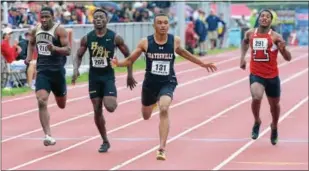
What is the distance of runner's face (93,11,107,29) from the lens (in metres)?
12.9

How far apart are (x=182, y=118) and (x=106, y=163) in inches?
185

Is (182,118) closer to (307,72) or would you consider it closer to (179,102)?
(179,102)

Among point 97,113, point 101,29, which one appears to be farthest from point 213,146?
point 101,29

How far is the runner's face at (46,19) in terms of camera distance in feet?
40.8

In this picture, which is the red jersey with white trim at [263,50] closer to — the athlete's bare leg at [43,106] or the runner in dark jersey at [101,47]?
the runner in dark jersey at [101,47]

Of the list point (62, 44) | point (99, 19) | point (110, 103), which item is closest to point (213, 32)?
point (110, 103)

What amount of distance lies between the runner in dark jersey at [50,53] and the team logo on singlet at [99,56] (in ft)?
1.14

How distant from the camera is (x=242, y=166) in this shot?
30094mm

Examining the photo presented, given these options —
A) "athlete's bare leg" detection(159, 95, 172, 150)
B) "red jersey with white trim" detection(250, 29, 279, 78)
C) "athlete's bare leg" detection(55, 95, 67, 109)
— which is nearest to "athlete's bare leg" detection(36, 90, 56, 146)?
"athlete's bare leg" detection(55, 95, 67, 109)

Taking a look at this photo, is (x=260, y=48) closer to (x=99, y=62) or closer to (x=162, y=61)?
(x=162, y=61)

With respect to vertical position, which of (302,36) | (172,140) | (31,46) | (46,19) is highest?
(46,19)

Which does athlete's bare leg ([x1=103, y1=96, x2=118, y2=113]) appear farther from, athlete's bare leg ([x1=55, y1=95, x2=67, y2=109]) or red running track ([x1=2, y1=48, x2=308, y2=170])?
red running track ([x1=2, y1=48, x2=308, y2=170])

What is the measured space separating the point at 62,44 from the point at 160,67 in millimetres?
1071

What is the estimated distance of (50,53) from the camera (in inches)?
496
